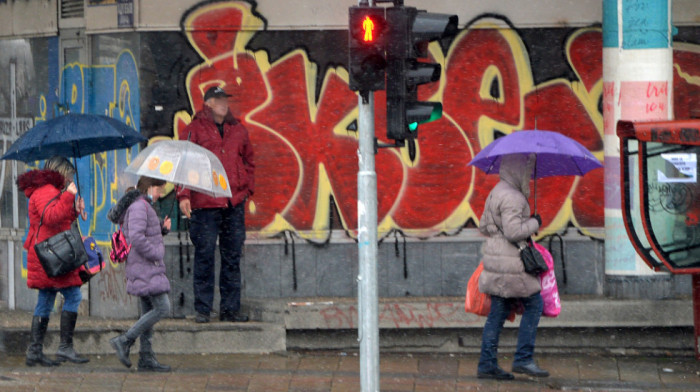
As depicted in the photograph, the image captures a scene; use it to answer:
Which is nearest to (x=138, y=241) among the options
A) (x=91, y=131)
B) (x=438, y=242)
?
(x=91, y=131)

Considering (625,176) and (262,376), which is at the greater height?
(625,176)

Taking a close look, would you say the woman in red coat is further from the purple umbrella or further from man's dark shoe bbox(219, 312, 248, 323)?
the purple umbrella

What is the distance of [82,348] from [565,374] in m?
3.82

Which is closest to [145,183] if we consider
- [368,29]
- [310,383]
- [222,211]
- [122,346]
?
[122,346]

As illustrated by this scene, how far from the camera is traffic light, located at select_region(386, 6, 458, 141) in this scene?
7.16 metres

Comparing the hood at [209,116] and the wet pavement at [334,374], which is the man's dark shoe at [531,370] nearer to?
the wet pavement at [334,374]

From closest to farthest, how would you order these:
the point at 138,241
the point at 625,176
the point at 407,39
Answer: the point at 407,39, the point at 138,241, the point at 625,176

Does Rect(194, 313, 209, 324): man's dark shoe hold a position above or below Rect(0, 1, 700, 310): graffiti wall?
below

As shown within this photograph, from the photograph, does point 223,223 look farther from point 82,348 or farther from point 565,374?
point 565,374

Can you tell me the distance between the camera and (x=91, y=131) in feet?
29.4

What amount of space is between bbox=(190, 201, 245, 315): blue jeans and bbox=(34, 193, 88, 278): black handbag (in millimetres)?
1238

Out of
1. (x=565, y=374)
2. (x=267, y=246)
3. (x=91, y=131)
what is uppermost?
(x=91, y=131)

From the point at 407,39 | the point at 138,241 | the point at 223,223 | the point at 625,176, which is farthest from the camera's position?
the point at 223,223

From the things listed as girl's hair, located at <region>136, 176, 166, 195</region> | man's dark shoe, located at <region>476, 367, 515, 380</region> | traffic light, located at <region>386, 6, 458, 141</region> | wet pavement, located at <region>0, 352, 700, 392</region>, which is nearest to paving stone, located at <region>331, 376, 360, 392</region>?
wet pavement, located at <region>0, 352, 700, 392</region>
